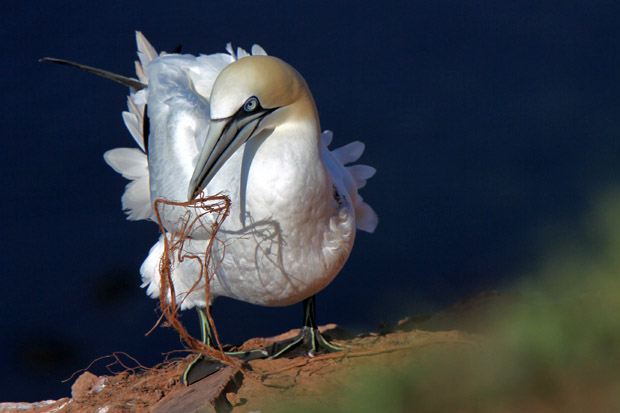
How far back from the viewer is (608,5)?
6.96 meters

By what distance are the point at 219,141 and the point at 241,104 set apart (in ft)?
0.49

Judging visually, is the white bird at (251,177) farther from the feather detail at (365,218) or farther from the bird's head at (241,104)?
the feather detail at (365,218)

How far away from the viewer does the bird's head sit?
2428 millimetres

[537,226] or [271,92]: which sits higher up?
[271,92]

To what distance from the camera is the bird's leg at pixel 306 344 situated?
3650 millimetres

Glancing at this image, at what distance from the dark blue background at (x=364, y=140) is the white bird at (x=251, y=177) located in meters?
1.58

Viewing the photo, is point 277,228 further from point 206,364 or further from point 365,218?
point 365,218


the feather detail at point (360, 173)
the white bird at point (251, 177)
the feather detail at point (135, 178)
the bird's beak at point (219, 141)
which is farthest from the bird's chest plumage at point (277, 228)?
the feather detail at point (360, 173)

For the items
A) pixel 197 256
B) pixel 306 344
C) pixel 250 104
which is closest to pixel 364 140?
pixel 306 344

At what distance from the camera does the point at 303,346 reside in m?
3.72

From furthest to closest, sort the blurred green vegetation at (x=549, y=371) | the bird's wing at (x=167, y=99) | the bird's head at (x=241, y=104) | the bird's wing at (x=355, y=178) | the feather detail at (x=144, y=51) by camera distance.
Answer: the feather detail at (x=144, y=51), the bird's wing at (x=355, y=178), the bird's wing at (x=167, y=99), the bird's head at (x=241, y=104), the blurred green vegetation at (x=549, y=371)

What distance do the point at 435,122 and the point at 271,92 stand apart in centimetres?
377

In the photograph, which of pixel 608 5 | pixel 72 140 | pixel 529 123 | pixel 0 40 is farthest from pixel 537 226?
pixel 0 40

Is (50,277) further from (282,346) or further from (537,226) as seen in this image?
(537,226)
